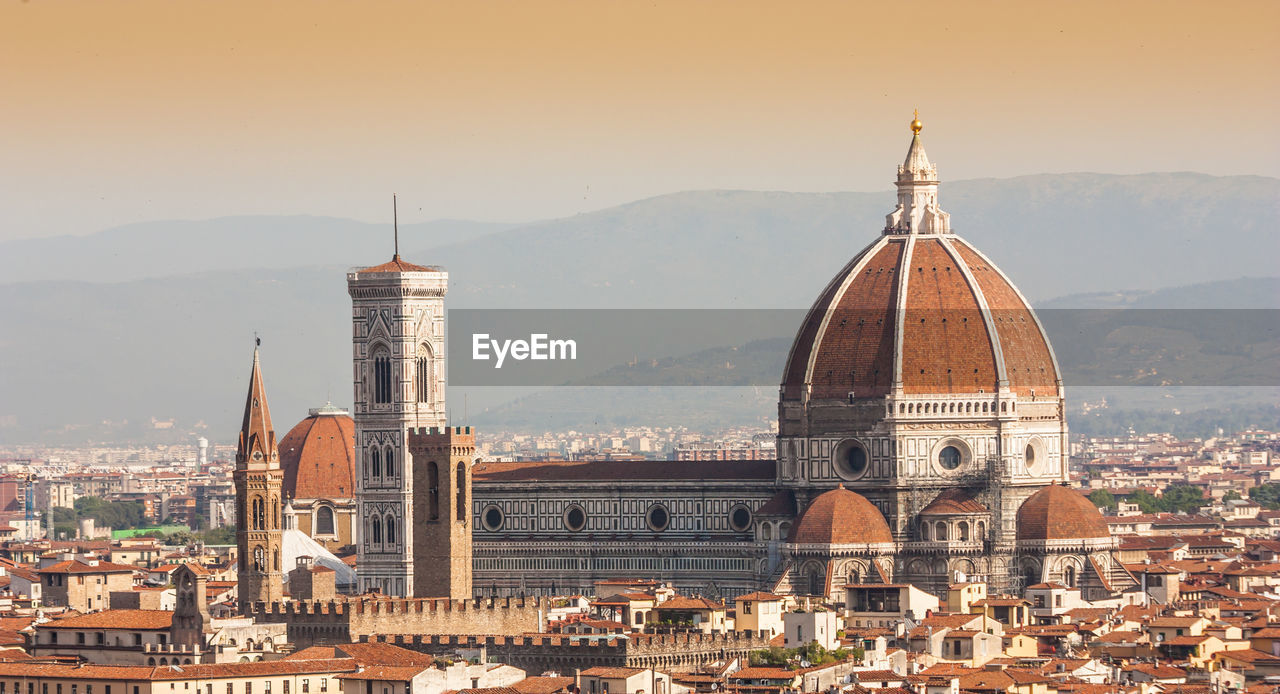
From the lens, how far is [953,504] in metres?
126

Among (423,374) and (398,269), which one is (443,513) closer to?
(423,374)

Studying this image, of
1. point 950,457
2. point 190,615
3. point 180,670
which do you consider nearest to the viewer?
point 180,670

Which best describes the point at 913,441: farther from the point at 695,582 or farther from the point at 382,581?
the point at 382,581

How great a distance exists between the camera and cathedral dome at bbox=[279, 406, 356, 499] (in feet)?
532

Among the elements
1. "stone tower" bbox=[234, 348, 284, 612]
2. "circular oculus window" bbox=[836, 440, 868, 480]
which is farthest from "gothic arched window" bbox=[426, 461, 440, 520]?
"circular oculus window" bbox=[836, 440, 868, 480]

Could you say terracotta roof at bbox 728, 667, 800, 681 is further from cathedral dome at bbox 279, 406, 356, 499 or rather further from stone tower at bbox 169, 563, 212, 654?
cathedral dome at bbox 279, 406, 356, 499

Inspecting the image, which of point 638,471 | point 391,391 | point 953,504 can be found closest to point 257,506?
point 391,391

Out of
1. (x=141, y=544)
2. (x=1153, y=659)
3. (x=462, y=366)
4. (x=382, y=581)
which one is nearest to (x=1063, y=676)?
(x=1153, y=659)

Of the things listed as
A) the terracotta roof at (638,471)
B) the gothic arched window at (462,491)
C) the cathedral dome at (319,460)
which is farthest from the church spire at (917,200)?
the cathedral dome at (319,460)

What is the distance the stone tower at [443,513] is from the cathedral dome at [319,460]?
4452cm

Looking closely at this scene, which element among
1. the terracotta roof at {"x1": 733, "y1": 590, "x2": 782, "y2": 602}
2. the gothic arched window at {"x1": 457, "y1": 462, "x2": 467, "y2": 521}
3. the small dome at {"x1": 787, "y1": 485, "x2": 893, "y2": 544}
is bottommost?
the terracotta roof at {"x1": 733, "y1": 590, "x2": 782, "y2": 602}

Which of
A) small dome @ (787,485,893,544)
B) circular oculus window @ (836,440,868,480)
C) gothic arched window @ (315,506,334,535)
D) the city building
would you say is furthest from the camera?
gothic arched window @ (315,506,334,535)

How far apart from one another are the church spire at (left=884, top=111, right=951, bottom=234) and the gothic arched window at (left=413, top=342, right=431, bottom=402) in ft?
62.7

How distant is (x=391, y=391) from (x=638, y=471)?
10.7 m
